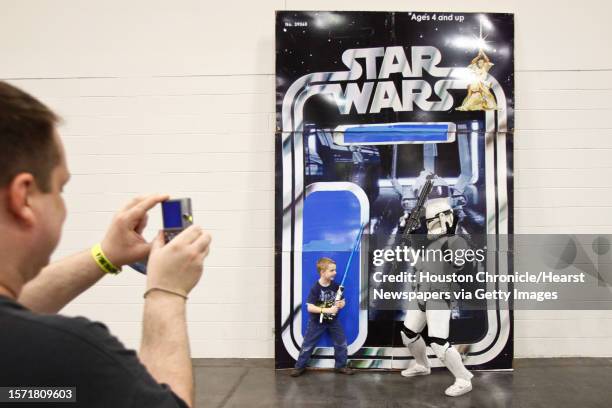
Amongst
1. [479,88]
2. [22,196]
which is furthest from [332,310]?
[22,196]

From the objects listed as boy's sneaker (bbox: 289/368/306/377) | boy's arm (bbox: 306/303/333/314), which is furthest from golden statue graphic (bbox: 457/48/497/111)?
boy's sneaker (bbox: 289/368/306/377)


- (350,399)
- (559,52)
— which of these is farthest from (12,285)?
(559,52)

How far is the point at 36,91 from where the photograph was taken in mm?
4750

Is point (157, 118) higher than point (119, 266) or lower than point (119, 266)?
higher

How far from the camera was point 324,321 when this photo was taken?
4.32 meters

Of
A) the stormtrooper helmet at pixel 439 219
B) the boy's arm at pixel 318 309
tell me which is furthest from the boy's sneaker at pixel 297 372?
the stormtrooper helmet at pixel 439 219

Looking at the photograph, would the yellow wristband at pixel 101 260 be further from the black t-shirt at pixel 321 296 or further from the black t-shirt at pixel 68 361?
the black t-shirt at pixel 321 296

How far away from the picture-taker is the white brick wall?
15.3 ft

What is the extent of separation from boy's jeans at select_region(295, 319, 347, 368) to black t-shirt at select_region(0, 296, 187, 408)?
3.74 m

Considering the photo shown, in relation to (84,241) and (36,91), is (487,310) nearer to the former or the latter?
(84,241)

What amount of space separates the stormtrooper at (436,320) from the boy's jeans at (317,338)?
1.81ft

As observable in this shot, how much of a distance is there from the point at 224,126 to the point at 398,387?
2.90 metres

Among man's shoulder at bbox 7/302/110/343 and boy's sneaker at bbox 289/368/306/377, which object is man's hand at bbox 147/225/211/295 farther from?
boy's sneaker at bbox 289/368/306/377

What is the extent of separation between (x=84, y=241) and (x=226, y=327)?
1.65m
